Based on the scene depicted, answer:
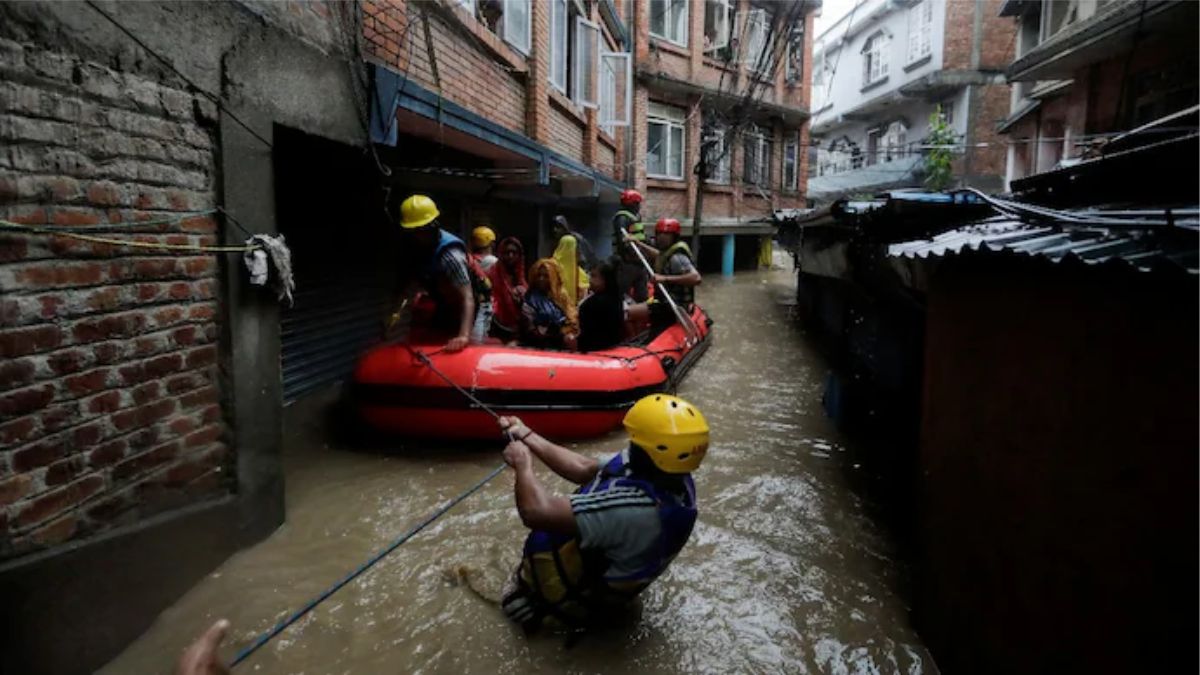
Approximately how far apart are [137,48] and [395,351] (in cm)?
251

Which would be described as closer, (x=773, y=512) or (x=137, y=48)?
(x=137, y=48)

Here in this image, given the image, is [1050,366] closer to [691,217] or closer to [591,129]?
[591,129]

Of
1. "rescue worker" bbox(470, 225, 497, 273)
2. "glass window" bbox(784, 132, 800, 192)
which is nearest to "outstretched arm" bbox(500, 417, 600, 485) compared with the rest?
"rescue worker" bbox(470, 225, 497, 273)

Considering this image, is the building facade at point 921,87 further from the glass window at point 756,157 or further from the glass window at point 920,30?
the glass window at point 756,157

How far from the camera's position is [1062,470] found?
1.96 metres

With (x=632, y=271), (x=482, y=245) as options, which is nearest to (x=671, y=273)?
(x=632, y=271)

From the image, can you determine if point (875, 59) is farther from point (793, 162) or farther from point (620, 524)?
point (620, 524)

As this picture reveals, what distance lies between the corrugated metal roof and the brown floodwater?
5.96 ft

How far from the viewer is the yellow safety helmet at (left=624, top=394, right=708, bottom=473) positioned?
7.93ft

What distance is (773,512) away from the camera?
4.23 meters

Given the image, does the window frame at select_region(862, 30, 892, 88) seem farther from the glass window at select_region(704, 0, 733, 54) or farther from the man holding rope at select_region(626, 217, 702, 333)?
the man holding rope at select_region(626, 217, 702, 333)

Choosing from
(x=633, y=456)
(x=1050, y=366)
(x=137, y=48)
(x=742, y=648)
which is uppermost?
(x=137, y=48)

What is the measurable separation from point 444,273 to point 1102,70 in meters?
12.4

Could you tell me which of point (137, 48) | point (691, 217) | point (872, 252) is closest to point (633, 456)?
point (137, 48)
